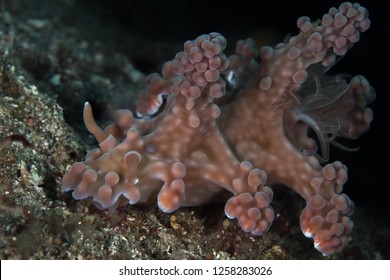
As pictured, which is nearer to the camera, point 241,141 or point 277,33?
point 241,141

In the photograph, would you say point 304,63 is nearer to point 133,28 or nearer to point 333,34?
point 333,34

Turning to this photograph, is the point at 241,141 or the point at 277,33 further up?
the point at 241,141

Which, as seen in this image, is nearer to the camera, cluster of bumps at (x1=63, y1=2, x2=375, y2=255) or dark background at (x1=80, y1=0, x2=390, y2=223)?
cluster of bumps at (x1=63, y1=2, x2=375, y2=255)

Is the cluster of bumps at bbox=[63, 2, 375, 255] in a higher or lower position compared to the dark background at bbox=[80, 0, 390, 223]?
higher

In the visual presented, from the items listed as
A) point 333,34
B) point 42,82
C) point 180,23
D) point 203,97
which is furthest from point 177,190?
point 180,23
